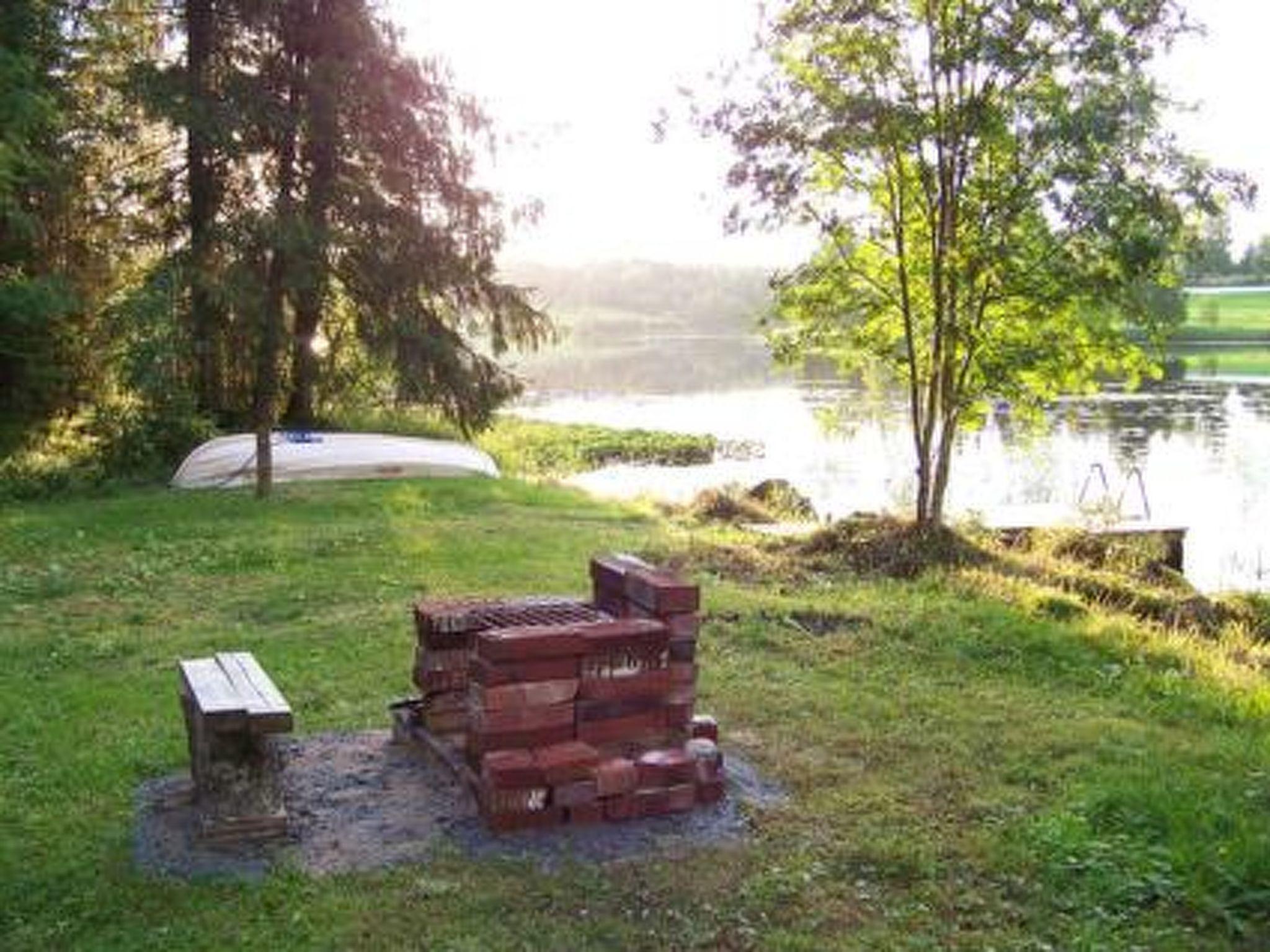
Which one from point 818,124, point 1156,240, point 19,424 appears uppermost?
point 818,124

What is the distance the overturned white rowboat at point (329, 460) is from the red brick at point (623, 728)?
1300 centimetres

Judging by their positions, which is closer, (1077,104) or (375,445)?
(1077,104)

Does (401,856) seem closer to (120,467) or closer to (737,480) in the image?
(120,467)

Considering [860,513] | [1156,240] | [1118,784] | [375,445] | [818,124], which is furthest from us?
[375,445]

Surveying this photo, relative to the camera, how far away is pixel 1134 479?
22750mm

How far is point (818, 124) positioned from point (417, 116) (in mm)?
6821

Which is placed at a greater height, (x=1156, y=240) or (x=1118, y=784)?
(x=1156, y=240)

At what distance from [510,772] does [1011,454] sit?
22.8m

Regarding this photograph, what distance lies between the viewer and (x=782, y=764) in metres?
5.99

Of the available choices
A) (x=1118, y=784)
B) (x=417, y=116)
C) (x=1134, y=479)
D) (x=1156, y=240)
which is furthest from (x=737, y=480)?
(x=1118, y=784)

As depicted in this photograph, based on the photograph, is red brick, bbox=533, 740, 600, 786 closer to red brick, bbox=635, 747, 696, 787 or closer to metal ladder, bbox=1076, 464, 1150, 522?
red brick, bbox=635, 747, 696, 787

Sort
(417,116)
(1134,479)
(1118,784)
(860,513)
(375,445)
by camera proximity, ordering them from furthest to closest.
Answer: (1134,479)
(375,445)
(417,116)
(860,513)
(1118,784)

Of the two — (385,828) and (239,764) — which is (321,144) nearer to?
(239,764)

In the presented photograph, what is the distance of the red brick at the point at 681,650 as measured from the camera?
553 centimetres
